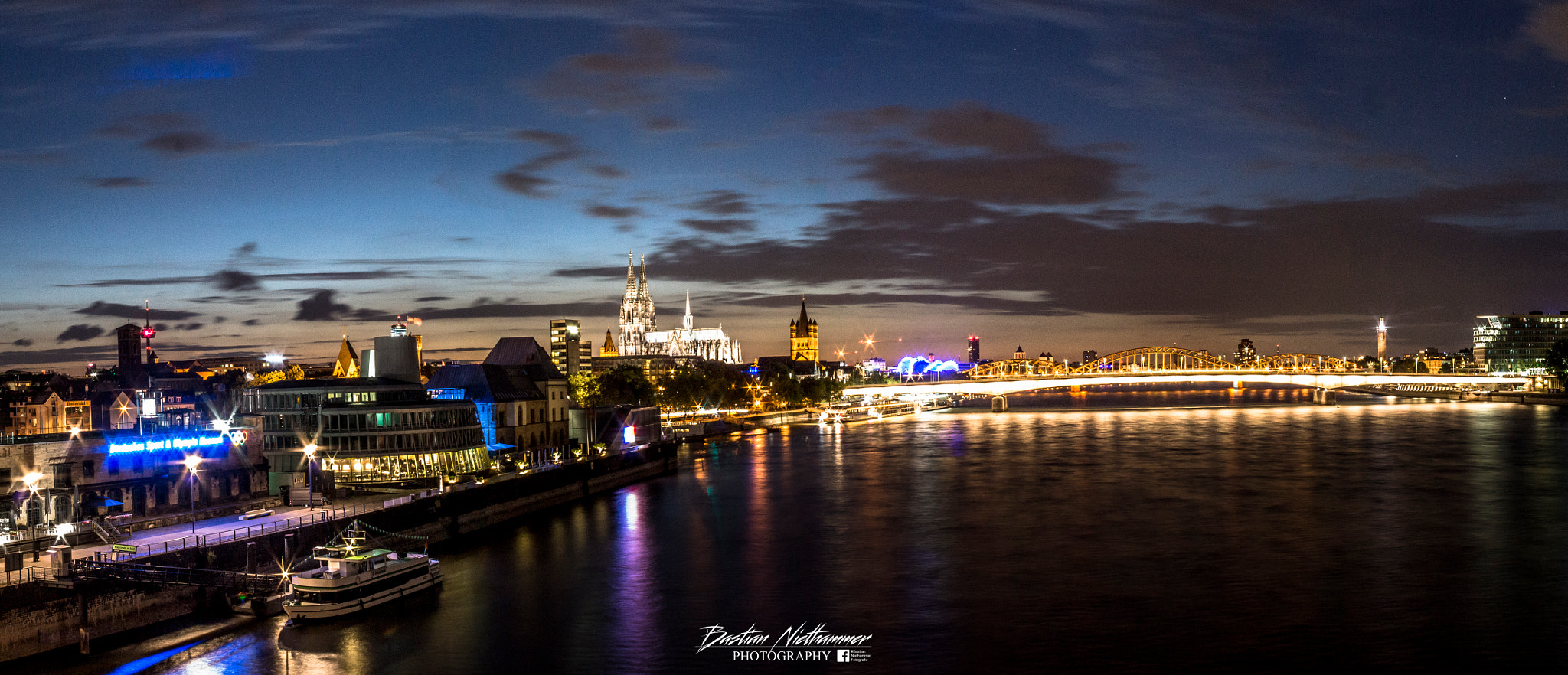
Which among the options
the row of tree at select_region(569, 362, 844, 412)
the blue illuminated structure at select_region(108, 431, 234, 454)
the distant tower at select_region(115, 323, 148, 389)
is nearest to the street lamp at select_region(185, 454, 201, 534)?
the blue illuminated structure at select_region(108, 431, 234, 454)

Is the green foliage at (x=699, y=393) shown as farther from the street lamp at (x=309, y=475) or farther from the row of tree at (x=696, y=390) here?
the street lamp at (x=309, y=475)

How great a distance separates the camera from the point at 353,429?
186 feet

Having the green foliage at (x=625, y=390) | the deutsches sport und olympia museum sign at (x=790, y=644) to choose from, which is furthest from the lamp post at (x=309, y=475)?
the green foliage at (x=625, y=390)

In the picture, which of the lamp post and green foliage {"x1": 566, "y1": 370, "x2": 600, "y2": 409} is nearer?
the lamp post

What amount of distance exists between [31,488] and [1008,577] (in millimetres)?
34158

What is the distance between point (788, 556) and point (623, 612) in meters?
11.3

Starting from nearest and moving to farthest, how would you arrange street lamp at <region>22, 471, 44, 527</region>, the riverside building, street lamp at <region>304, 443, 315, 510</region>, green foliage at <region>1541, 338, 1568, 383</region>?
street lamp at <region>22, 471, 44, 527</region>
street lamp at <region>304, 443, 315, 510</region>
the riverside building
green foliage at <region>1541, 338, 1568, 383</region>

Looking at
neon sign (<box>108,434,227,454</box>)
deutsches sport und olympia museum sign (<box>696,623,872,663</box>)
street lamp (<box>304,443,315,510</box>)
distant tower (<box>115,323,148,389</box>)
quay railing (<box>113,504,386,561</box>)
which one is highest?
distant tower (<box>115,323,148,389</box>)

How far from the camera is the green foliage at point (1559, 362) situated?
548 feet

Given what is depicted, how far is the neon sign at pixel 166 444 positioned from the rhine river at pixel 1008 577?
34.0 feet

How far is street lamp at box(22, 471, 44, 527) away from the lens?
127 ft

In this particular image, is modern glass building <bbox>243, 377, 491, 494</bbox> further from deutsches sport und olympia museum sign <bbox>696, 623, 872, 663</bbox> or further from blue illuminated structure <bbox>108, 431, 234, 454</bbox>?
deutsches sport und olympia museum sign <bbox>696, 623, 872, 663</bbox>

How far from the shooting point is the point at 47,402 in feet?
361

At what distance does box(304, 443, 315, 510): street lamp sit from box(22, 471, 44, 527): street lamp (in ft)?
30.9
